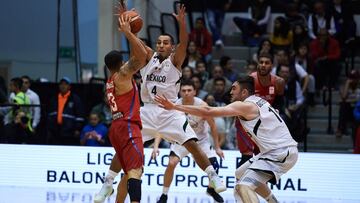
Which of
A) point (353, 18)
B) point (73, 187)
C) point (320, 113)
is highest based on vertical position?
point (353, 18)

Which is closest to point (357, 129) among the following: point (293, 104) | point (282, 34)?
point (293, 104)

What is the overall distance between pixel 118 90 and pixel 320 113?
25.9 feet

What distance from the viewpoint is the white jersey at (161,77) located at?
10.2 metres

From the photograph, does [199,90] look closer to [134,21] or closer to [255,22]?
[255,22]

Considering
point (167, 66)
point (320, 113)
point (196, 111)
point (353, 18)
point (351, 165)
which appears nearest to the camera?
point (196, 111)

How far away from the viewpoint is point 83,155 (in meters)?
12.9

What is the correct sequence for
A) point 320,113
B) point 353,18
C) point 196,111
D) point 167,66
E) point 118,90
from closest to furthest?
1. point 196,111
2. point 118,90
3. point 167,66
4. point 320,113
5. point 353,18

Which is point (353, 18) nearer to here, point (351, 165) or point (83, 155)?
point (351, 165)

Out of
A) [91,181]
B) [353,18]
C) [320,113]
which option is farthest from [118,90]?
[353,18]

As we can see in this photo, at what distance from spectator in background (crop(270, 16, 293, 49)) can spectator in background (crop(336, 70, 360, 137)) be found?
202cm

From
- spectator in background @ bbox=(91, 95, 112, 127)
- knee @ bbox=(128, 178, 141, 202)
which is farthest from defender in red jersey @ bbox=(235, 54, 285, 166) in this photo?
spectator in background @ bbox=(91, 95, 112, 127)

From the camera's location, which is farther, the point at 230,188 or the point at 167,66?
the point at 230,188

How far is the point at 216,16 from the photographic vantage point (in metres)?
18.4

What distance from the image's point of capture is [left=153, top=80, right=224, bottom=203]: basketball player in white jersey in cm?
1062
